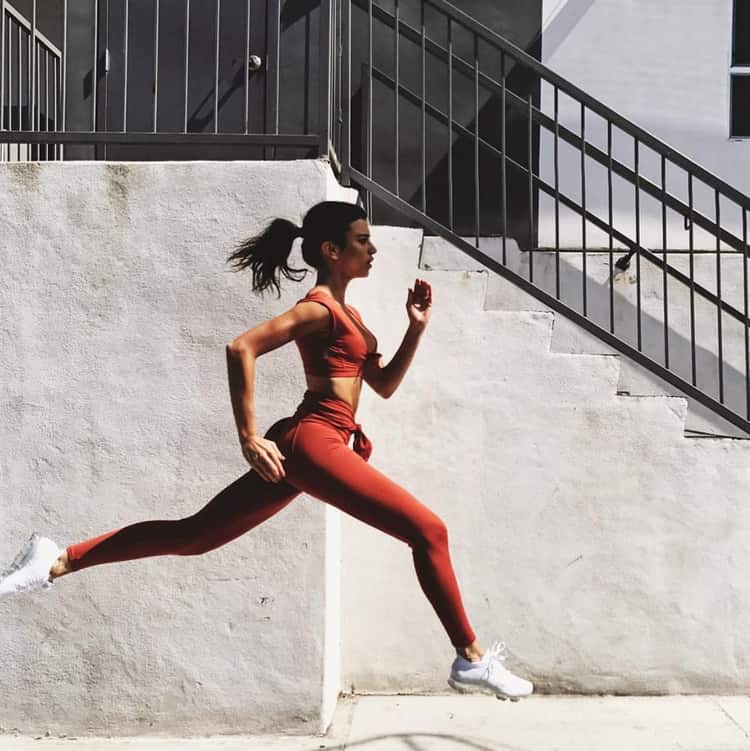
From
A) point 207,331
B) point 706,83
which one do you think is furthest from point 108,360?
point 706,83

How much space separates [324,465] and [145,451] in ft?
5.10

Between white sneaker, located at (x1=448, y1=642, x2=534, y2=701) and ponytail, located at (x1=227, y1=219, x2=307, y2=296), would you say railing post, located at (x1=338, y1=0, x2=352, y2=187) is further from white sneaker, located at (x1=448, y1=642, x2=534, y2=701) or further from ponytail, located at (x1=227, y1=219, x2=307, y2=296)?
white sneaker, located at (x1=448, y1=642, x2=534, y2=701)

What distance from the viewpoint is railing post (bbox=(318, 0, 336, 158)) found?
521 centimetres

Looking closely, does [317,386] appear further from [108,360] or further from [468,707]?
[468,707]

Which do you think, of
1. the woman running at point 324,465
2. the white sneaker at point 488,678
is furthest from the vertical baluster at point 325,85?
the white sneaker at point 488,678

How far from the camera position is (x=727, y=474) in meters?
5.41

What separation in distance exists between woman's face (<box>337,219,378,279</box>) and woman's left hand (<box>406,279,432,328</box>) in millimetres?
212

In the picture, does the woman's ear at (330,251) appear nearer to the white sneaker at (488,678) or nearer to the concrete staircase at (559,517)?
the concrete staircase at (559,517)

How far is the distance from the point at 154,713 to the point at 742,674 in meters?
2.94

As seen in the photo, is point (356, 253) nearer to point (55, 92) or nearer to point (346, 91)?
point (346, 91)

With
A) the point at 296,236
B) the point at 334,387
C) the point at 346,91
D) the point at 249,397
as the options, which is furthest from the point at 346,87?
the point at 249,397

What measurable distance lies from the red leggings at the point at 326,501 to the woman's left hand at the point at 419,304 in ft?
1.38

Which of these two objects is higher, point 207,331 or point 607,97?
point 607,97

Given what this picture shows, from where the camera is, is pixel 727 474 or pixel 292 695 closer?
pixel 292 695
